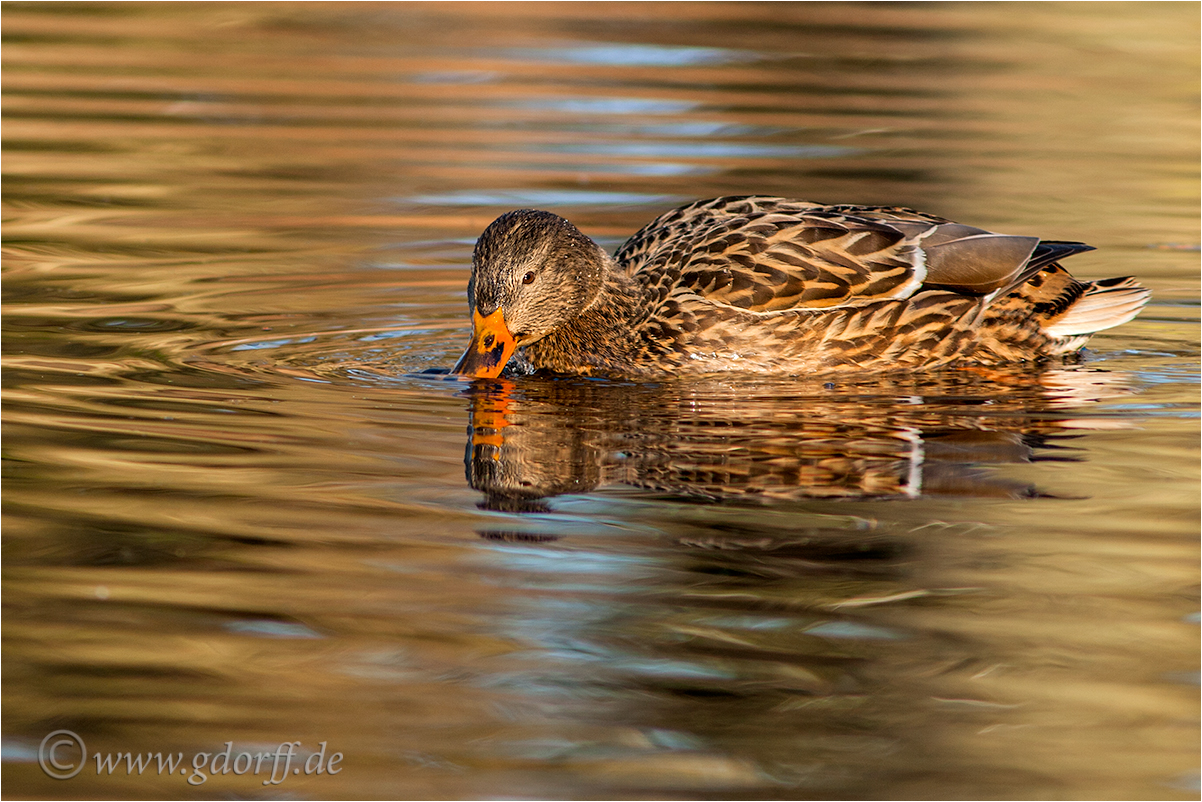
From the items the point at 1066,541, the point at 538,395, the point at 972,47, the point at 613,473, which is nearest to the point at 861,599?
the point at 1066,541

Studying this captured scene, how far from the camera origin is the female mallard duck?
846cm

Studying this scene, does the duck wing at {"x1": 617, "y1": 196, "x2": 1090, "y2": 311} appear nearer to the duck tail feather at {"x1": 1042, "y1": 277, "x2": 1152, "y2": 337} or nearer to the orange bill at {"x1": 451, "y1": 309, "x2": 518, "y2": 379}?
the duck tail feather at {"x1": 1042, "y1": 277, "x2": 1152, "y2": 337}


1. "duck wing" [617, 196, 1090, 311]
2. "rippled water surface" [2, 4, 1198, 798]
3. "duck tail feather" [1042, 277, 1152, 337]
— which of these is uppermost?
"duck wing" [617, 196, 1090, 311]

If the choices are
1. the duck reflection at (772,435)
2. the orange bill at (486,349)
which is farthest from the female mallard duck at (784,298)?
the duck reflection at (772,435)

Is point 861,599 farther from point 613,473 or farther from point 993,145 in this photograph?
point 993,145

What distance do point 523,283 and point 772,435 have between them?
1974 millimetres

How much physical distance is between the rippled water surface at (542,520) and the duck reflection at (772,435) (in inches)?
1.1

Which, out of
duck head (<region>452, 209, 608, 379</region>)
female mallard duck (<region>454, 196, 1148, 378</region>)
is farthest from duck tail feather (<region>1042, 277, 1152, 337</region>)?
duck head (<region>452, 209, 608, 379</region>)

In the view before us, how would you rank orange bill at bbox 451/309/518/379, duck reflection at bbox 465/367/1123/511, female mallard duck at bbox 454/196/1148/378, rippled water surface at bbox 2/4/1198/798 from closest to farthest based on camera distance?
rippled water surface at bbox 2/4/1198/798 < duck reflection at bbox 465/367/1123/511 < orange bill at bbox 451/309/518/379 < female mallard duck at bbox 454/196/1148/378

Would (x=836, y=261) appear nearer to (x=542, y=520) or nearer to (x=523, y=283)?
(x=523, y=283)

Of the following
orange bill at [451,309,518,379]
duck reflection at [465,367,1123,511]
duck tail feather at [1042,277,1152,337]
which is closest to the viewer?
duck reflection at [465,367,1123,511]

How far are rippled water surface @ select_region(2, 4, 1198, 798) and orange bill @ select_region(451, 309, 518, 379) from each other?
14 centimetres

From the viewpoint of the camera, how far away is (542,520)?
6074 millimetres

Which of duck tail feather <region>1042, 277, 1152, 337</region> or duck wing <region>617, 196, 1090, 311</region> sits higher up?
duck wing <region>617, 196, 1090, 311</region>
